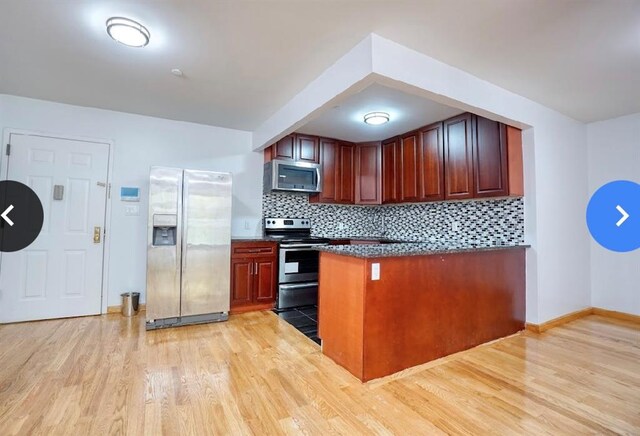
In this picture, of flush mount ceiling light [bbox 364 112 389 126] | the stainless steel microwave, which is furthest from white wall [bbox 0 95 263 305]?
flush mount ceiling light [bbox 364 112 389 126]

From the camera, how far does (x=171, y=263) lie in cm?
314

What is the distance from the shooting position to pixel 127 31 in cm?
203

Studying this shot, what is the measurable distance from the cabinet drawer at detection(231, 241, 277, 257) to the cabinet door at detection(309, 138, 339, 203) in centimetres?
111

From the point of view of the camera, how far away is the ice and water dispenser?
3.10m

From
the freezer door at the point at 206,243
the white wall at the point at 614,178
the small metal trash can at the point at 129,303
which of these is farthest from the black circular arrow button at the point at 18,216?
the white wall at the point at 614,178

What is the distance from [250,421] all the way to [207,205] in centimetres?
224

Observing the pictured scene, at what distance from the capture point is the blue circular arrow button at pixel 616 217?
1.37m

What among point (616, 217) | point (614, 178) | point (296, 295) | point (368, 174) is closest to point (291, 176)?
point (368, 174)

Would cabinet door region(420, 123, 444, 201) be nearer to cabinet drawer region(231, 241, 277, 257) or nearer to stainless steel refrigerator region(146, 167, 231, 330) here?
cabinet drawer region(231, 241, 277, 257)

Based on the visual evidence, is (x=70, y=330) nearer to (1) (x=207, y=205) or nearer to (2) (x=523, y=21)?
(1) (x=207, y=205)

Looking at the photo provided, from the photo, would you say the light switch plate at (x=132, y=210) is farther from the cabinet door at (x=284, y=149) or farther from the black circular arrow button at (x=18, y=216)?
the cabinet door at (x=284, y=149)

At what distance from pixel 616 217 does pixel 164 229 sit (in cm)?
349

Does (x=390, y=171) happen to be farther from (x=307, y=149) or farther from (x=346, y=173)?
(x=307, y=149)

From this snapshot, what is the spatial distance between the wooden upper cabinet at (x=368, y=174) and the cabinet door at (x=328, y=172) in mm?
368
